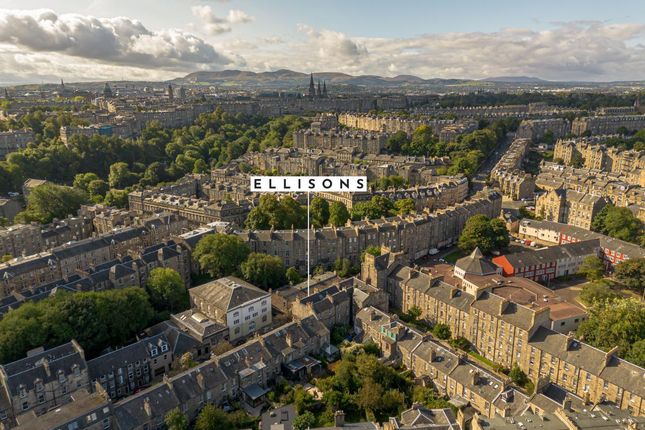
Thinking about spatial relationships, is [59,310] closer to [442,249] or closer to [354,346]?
[354,346]

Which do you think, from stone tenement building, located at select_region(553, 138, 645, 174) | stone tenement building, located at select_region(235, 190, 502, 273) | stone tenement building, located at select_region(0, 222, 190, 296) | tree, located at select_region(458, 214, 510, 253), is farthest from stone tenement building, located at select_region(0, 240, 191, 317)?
stone tenement building, located at select_region(553, 138, 645, 174)

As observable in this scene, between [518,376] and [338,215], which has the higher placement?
[338,215]

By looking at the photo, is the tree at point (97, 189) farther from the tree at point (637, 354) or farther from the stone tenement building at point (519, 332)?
the tree at point (637, 354)

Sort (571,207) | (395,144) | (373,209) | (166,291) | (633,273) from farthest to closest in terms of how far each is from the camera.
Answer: (395,144) < (571,207) < (373,209) < (633,273) < (166,291)

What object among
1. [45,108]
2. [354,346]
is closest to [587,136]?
[354,346]

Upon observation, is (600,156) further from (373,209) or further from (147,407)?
(147,407)

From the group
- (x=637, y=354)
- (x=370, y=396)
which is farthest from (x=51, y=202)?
(x=637, y=354)

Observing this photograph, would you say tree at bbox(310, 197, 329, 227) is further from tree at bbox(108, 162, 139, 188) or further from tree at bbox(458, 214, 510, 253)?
tree at bbox(108, 162, 139, 188)
